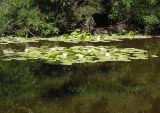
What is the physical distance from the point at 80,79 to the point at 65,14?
26.2 ft

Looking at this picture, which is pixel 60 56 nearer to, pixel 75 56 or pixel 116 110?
pixel 75 56

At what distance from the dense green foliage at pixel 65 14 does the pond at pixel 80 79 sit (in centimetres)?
304

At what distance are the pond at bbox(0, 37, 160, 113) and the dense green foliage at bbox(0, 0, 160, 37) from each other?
304cm

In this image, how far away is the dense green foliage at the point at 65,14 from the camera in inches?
583

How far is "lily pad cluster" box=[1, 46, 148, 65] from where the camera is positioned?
32.7ft

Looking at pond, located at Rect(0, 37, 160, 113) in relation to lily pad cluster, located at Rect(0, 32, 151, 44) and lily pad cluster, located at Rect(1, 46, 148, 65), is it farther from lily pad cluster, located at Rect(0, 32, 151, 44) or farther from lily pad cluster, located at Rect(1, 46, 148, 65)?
lily pad cluster, located at Rect(0, 32, 151, 44)

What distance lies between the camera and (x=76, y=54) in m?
10.6

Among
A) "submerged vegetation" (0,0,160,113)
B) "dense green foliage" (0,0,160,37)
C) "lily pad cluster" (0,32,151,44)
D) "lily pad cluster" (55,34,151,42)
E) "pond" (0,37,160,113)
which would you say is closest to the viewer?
"pond" (0,37,160,113)

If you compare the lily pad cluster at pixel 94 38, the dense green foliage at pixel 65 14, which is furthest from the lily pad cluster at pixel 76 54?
the dense green foliage at pixel 65 14


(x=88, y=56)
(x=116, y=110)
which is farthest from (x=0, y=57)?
(x=116, y=110)

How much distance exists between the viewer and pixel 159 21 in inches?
617

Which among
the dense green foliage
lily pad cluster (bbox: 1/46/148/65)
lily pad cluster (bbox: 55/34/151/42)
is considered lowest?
lily pad cluster (bbox: 55/34/151/42)

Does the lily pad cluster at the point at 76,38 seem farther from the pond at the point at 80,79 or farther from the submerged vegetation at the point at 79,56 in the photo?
the pond at the point at 80,79

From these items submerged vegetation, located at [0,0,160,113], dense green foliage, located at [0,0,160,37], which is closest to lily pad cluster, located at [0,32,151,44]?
submerged vegetation, located at [0,0,160,113]
